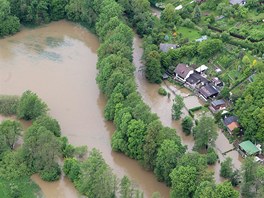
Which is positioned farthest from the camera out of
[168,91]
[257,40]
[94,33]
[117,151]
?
[94,33]

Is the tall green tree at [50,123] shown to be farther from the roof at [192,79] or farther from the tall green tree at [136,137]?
the roof at [192,79]

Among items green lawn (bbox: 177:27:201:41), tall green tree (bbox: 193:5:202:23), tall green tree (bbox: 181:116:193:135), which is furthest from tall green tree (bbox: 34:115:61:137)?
tall green tree (bbox: 193:5:202:23)

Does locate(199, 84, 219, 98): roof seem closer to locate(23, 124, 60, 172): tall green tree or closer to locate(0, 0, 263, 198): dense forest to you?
locate(0, 0, 263, 198): dense forest

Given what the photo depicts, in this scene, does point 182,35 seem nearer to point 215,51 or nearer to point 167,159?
point 215,51

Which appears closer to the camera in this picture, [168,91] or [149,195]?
[149,195]

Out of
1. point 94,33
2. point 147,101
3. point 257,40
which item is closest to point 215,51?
point 257,40

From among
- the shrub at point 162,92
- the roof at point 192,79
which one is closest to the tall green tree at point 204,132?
the shrub at point 162,92

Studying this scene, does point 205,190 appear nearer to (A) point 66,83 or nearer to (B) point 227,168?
(B) point 227,168
